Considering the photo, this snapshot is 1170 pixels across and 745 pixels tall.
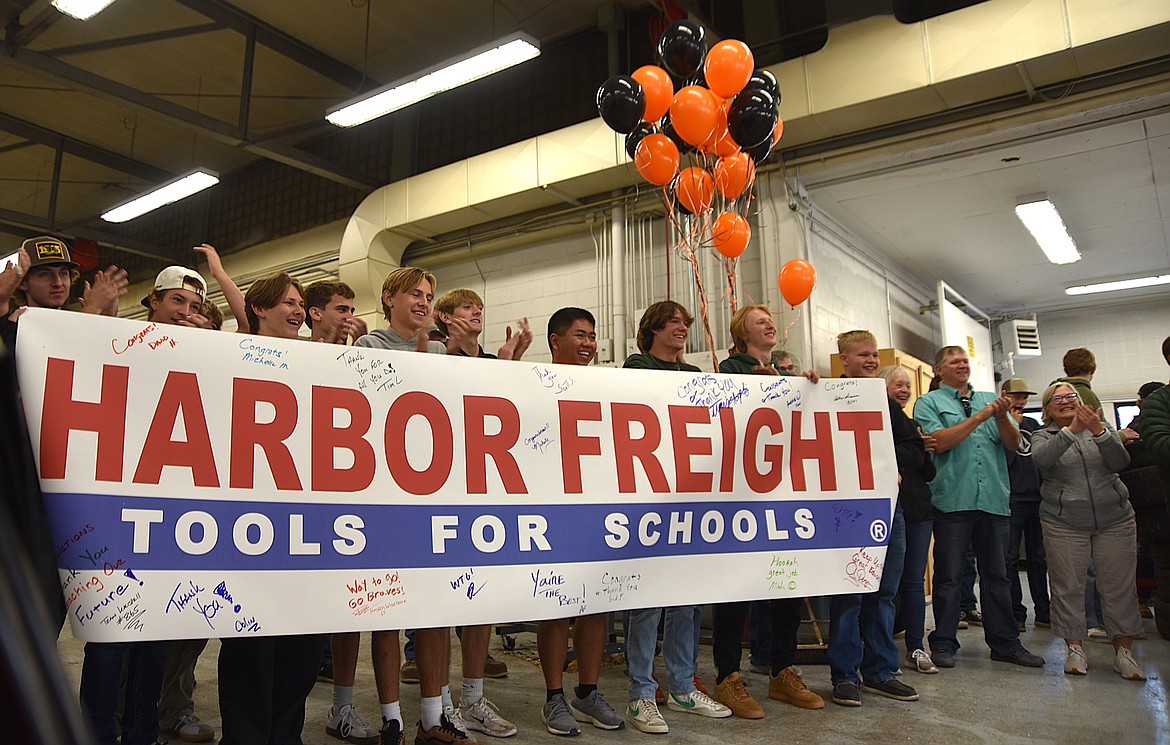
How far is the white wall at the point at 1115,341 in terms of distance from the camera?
932cm

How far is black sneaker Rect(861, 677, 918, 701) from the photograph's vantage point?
294 cm

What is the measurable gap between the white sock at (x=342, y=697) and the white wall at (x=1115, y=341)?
9725 mm

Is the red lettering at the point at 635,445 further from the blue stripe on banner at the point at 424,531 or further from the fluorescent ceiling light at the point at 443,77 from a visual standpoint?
the fluorescent ceiling light at the point at 443,77

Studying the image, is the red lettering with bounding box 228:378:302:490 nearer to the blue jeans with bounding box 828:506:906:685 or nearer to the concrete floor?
the concrete floor

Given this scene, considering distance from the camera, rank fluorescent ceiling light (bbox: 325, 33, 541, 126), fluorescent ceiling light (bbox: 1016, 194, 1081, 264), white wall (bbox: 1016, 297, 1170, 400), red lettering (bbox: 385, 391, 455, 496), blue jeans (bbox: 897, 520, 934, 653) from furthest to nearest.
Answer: white wall (bbox: 1016, 297, 1170, 400)
fluorescent ceiling light (bbox: 1016, 194, 1081, 264)
fluorescent ceiling light (bbox: 325, 33, 541, 126)
blue jeans (bbox: 897, 520, 934, 653)
red lettering (bbox: 385, 391, 455, 496)

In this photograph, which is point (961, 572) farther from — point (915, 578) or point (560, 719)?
point (560, 719)

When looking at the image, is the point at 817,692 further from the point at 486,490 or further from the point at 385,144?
the point at 385,144

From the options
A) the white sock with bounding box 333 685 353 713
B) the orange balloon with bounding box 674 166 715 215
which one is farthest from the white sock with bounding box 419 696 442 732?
the orange balloon with bounding box 674 166 715 215

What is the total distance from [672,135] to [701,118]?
0.54m

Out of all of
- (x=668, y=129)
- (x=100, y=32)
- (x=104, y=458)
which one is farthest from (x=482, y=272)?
(x=104, y=458)

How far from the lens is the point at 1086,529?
342 cm

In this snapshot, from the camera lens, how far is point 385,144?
853 cm

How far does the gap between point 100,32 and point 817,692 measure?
800 centimetres
